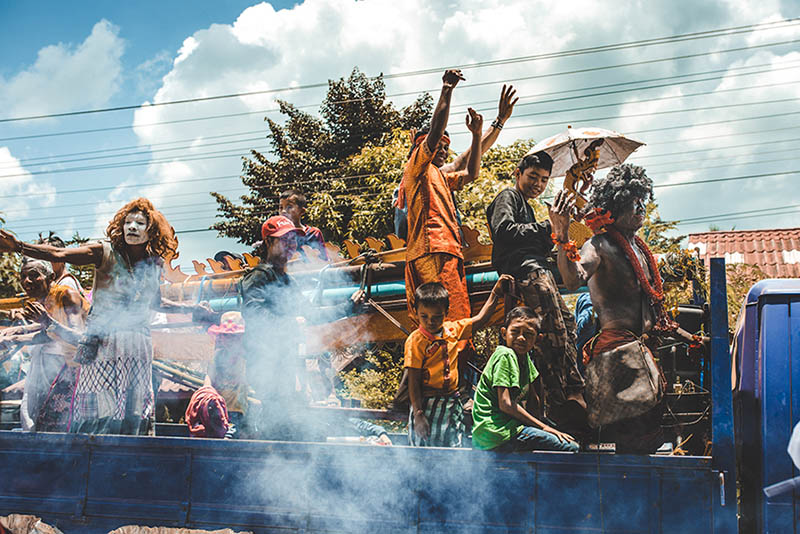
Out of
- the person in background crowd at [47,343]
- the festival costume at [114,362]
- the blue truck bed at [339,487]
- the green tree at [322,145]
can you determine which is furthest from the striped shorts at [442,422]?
the green tree at [322,145]

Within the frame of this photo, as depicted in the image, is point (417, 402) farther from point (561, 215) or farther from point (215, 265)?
point (215, 265)

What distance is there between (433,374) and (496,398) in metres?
0.53

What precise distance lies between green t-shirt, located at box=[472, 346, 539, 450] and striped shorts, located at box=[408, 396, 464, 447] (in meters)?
0.37

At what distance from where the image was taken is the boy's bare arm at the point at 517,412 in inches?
127

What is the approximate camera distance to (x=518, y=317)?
11.5 feet

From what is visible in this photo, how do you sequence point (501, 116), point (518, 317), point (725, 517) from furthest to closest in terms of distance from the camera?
point (501, 116)
point (518, 317)
point (725, 517)

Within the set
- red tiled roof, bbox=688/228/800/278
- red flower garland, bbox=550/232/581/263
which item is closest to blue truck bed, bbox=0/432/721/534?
red flower garland, bbox=550/232/581/263

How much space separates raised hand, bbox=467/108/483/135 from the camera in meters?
4.42

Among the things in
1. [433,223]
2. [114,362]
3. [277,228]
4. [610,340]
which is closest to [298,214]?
[277,228]

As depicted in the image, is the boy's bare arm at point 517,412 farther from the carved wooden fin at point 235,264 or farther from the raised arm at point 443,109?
the carved wooden fin at point 235,264

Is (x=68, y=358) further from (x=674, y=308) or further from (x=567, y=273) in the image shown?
(x=674, y=308)

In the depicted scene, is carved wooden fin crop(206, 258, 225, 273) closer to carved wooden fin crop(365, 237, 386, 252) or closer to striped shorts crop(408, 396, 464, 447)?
carved wooden fin crop(365, 237, 386, 252)

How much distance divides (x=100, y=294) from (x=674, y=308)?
3333mm

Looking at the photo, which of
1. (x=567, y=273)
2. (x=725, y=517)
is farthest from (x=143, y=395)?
(x=725, y=517)
